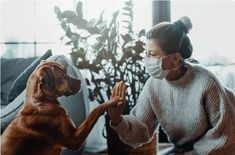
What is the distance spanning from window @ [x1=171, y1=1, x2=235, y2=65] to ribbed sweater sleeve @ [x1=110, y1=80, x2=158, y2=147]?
0.84ft

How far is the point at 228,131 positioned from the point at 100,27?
1.77ft

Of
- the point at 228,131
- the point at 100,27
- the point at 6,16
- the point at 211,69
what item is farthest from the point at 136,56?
the point at 6,16

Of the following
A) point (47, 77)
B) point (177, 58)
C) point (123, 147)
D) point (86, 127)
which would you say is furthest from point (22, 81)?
point (177, 58)

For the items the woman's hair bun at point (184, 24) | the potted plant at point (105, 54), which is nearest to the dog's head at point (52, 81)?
the potted plant at point (105, 54)

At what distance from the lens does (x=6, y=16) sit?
1333mm

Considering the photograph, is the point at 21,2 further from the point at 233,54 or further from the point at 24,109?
the point at 233,54

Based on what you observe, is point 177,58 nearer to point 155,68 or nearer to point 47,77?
point 155,68

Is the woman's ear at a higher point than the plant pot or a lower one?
higher

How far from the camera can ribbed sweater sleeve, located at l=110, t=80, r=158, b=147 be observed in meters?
1.14

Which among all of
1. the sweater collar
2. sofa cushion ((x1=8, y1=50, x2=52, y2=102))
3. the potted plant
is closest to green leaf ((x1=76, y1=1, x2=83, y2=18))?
the potted plant

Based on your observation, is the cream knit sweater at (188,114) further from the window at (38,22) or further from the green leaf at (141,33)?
the window at (38,22)

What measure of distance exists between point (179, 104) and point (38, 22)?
2.03ft

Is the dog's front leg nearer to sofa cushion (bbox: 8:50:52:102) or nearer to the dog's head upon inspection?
the dog's head

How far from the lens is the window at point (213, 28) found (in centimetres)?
126
